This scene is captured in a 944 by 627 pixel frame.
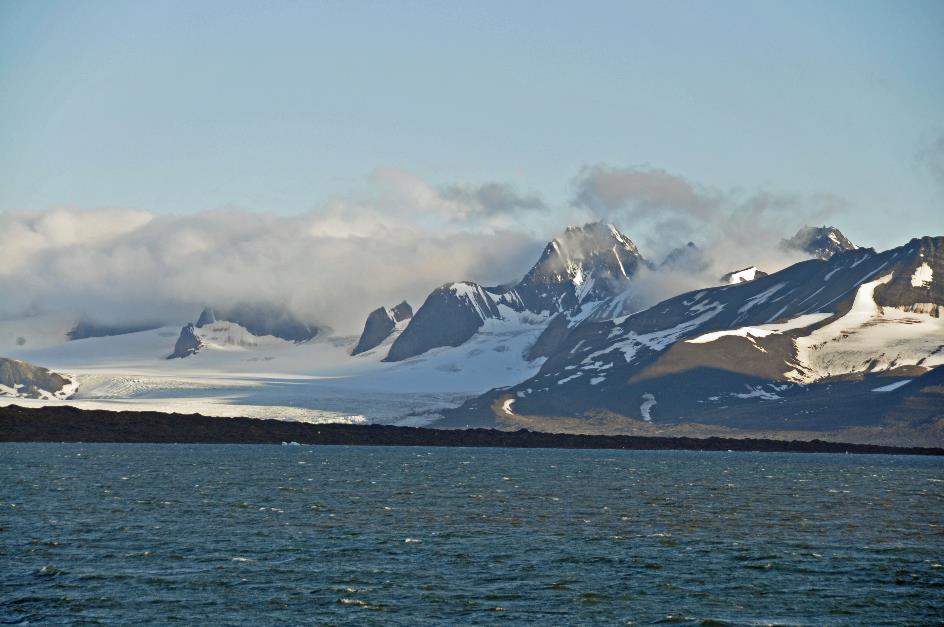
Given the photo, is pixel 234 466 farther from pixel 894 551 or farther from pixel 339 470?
pixel 894 551

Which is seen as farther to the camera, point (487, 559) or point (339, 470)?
point (339, 470)

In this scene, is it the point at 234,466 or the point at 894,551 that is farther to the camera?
the point at 234,466

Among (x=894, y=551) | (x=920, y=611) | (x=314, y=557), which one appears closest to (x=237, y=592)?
A: (x=314, y=557)

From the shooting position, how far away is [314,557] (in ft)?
193

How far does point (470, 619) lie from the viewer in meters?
45.7

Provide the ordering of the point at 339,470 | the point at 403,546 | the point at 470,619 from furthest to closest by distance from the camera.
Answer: the point at 339,470, the point at 403,546, the point at 470,619

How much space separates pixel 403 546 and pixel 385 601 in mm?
14478

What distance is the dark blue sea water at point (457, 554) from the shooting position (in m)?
47.5

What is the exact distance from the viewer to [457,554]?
60406 mm

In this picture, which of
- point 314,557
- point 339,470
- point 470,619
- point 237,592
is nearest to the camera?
point 470,619

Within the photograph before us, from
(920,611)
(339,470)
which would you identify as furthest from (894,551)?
(339,470)

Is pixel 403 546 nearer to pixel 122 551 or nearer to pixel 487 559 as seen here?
pixel 487 559

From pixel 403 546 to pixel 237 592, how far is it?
14.4 metres

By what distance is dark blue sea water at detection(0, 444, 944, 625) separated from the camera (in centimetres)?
4747
